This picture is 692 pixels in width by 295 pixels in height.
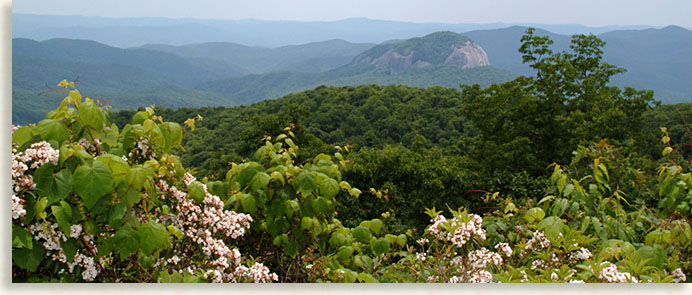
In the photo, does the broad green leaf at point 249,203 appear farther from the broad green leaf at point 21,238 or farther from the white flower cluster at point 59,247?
the broad green leaf at point 21,238

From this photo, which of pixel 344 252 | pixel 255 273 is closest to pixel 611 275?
pixel 344 252

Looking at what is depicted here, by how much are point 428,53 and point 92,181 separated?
5.07 metres

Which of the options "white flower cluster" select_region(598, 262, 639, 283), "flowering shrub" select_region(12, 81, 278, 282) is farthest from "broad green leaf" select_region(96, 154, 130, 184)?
"white flower cluster" select_region(598, 262, 639, 283)

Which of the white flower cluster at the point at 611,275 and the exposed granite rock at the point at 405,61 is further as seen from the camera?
the exposed granite rock at the point at 405,61

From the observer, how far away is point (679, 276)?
1.93 meters

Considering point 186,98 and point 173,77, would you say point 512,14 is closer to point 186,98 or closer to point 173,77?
point 173,77

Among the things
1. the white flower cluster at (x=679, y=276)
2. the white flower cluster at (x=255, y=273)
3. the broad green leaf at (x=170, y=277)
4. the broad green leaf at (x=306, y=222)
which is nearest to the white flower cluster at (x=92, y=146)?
the broad green leaf at (x=170, y=277)

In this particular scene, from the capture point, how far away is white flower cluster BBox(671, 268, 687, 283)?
191 cm

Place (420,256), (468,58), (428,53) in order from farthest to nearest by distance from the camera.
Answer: (428,53) < (468,58) < (420,256)

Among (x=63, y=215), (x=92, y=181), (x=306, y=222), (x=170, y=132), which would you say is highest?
(x=170, y=132)

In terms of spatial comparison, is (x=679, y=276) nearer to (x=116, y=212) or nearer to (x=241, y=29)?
(x=116, y=212)

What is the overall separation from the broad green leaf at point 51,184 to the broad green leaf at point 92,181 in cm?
3

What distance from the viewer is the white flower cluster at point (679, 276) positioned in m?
1.91

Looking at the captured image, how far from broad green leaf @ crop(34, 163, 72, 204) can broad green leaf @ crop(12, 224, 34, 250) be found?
0.15 metres
